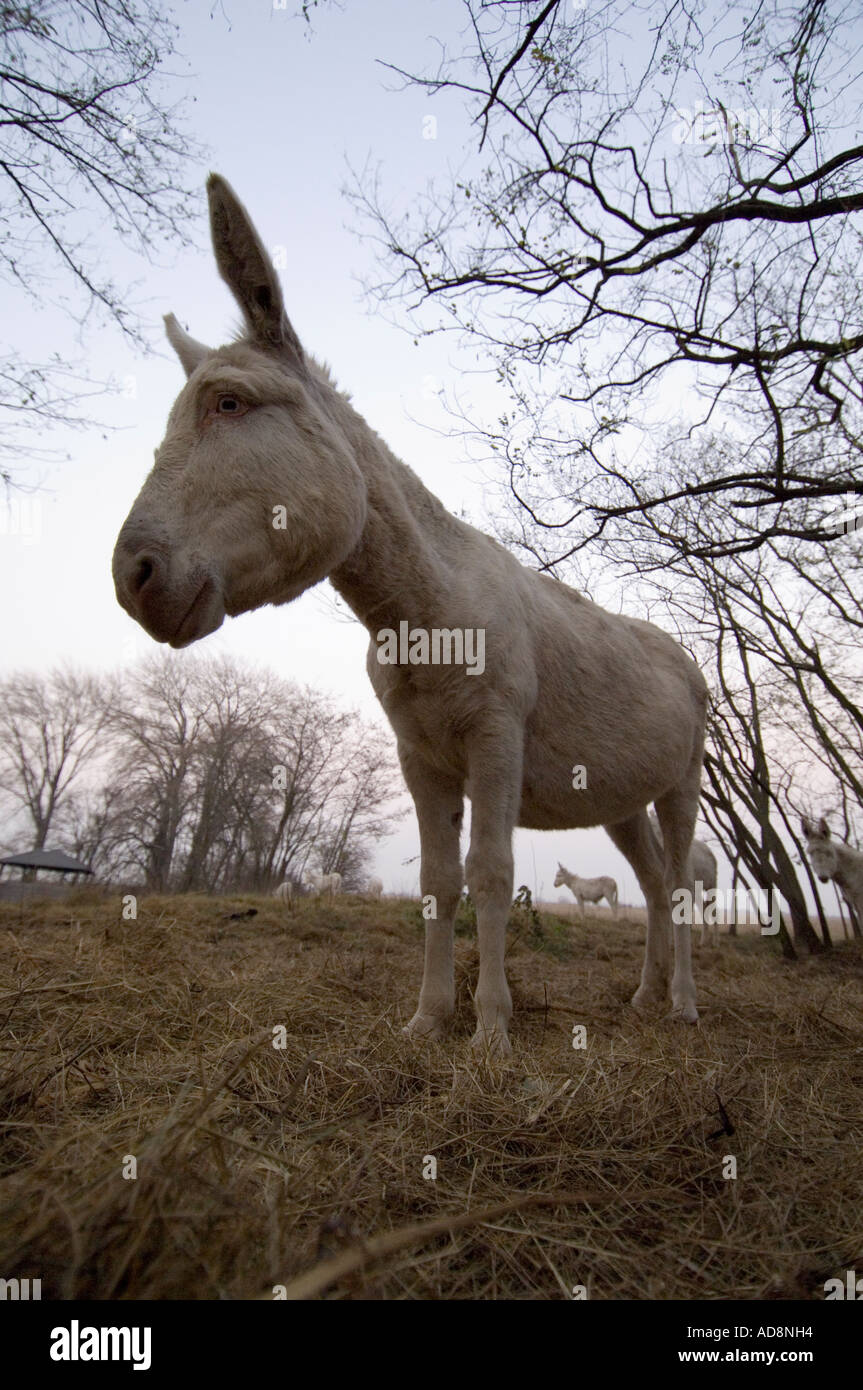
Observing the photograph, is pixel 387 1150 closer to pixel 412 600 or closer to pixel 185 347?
pixel 412 600

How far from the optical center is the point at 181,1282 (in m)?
0.88

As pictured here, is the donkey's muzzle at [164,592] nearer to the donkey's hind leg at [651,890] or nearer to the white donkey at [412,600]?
the white donkey at [412,600]

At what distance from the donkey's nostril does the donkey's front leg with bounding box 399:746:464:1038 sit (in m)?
1.83

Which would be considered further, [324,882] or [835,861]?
[324,882]

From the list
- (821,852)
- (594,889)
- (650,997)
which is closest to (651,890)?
(650,997)

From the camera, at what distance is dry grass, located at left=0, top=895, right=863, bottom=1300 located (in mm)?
980

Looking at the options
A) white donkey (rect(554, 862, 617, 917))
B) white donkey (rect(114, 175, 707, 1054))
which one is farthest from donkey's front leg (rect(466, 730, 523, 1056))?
white donkey (rect(554, 862, 617, 917))

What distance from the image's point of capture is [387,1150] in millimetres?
1758

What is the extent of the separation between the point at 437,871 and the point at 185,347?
290 cm

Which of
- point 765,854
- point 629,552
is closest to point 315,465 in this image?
point 629,552

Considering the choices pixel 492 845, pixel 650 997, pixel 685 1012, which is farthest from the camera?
pixel 650 997

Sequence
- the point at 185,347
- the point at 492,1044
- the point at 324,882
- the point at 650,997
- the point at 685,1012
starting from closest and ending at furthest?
the point at 492,1044 < the point at 185,347 < the point at 685,1012 < the point at 650,997 < the point at 324,882

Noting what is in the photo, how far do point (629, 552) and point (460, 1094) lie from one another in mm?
9649
